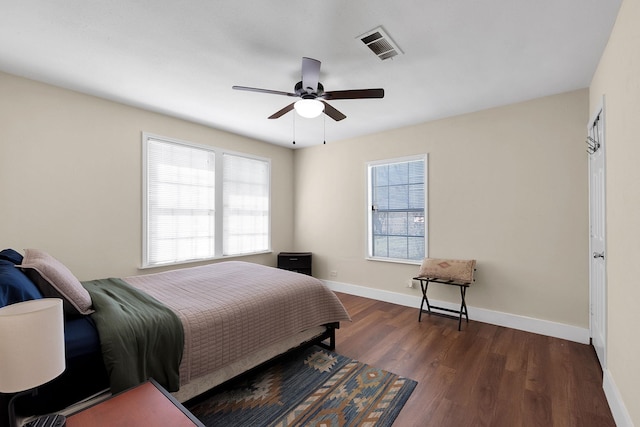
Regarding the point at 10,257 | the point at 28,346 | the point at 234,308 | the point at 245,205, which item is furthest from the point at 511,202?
the point at 10,257

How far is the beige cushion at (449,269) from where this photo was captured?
328 centimetres

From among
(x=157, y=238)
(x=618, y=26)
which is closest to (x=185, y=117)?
(x=157, y=238)

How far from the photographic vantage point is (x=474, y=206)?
3.51m

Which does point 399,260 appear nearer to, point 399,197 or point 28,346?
point 399,197


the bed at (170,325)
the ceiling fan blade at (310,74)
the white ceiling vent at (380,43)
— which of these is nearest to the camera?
the bed at (170,325)

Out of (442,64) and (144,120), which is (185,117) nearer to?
(144,120)

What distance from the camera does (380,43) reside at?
2111 mm

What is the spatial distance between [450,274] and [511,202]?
3.60 ft

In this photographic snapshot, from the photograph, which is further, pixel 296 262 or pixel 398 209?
pixel 296 262

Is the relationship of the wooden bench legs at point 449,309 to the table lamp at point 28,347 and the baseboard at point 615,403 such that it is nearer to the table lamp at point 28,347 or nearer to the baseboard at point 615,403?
the baseboard at point 615,403

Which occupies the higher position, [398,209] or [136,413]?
[398,209]

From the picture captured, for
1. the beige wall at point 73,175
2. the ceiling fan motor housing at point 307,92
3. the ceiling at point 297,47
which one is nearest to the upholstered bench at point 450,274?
the ceiling at point 297,47

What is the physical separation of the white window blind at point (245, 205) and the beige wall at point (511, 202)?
74.6 inches

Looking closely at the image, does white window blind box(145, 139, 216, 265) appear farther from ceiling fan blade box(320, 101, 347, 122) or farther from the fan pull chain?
ceiling fan blade box(320, 101, 347, 122)
